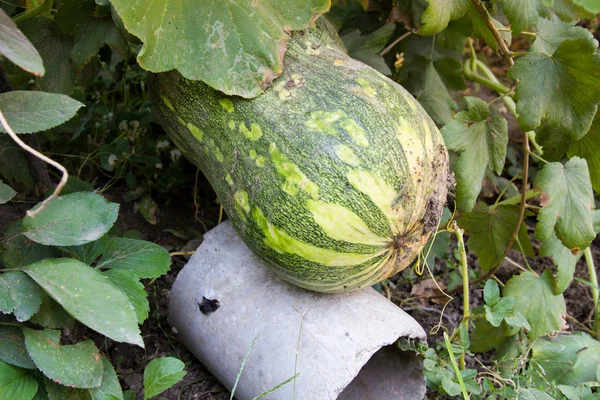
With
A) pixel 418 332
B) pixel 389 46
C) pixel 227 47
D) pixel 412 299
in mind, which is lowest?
pixel 412 299

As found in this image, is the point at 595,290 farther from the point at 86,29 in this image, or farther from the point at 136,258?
the point at 86,29

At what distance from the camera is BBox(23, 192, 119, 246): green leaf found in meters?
1.24

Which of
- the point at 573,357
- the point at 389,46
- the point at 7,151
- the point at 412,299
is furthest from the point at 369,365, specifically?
the point at 7,151

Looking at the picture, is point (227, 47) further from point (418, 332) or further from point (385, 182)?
point (418, 332)

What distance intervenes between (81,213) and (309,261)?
0.50m

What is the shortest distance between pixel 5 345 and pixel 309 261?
2.15 feet

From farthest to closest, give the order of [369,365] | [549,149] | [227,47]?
[549,149] → [369,365] → [227,47]

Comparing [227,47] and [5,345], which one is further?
[227,47]

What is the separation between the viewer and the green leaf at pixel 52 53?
1.64m

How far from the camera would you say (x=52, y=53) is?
1655 millimetres

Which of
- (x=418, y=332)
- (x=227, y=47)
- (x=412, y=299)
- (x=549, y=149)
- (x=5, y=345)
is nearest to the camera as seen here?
(x=5, y=345)

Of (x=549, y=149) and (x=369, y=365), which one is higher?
(x=549, y=149)

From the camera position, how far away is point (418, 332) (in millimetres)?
1545

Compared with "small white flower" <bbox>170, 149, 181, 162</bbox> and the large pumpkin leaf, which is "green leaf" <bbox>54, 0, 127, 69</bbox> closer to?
the large pumpkin leaf
